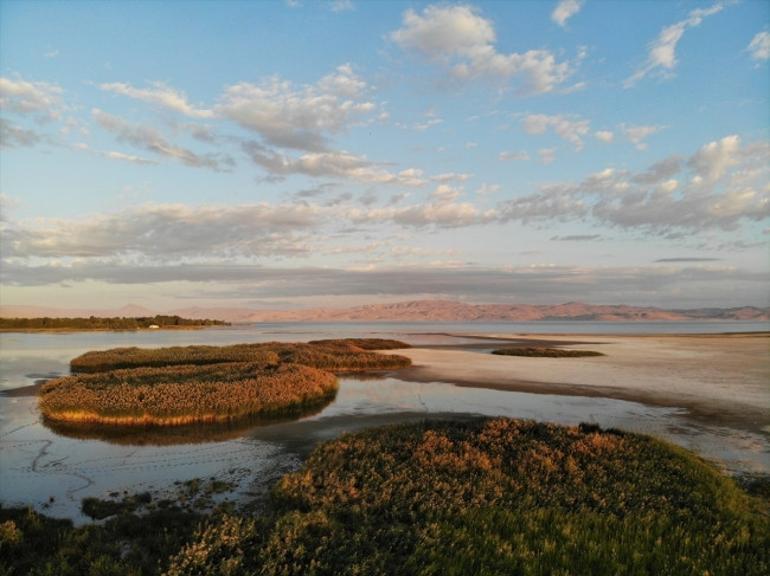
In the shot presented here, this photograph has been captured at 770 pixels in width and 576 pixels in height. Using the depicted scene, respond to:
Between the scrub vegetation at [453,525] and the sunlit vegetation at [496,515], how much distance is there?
0.04m

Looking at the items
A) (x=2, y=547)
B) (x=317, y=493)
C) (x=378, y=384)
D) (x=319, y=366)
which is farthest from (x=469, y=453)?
(x=319, y=366)

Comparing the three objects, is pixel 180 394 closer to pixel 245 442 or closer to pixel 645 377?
pixel 245 442

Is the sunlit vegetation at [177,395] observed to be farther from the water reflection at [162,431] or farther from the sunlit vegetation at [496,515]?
the sunlit vegetation at [496,515]

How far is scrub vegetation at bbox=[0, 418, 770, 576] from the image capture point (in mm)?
9086

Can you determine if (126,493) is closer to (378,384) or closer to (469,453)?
(469,453)

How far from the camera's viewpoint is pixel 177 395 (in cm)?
2814

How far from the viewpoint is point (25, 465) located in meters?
17.9

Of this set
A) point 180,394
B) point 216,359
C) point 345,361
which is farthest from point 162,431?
point 345,361

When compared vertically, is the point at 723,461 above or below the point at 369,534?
below

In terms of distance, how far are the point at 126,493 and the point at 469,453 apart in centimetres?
1057

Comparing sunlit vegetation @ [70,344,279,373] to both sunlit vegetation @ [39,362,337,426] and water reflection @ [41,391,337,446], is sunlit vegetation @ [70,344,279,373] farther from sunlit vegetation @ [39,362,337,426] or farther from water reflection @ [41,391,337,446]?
water reflection @ [41,391,337,446]

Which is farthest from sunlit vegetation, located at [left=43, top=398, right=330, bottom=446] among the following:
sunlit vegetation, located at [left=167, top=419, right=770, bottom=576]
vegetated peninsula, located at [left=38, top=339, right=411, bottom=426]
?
sunlit vegetation, located at [left=167, top=419, right=770, bottom=576]

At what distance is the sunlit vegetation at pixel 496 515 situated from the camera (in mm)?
9102

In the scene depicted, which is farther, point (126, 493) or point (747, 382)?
point (747, 382)
